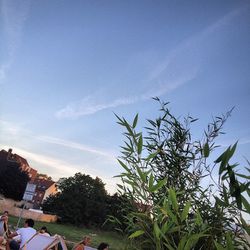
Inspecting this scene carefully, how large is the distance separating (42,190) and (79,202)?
40743mm

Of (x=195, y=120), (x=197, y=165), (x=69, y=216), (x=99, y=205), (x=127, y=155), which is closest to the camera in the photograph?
(x=127, y=155)

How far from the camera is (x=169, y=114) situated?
19.1ft

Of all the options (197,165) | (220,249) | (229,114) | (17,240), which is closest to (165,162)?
(197,165)

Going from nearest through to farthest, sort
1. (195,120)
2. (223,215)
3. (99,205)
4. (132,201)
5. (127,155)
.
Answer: (223,215) < (127,155) < (132,201) < (195,120) < (99,205)

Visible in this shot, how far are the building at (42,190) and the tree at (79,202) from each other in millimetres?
33460

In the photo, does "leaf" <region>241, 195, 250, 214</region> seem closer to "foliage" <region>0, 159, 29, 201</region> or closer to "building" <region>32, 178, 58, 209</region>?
"foliage" <region>0, 159, 29, 201</region>

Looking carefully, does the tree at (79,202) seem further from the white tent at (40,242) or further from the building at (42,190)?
the white tent at (40,242)

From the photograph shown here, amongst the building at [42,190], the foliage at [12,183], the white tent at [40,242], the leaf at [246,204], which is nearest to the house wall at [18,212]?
the foliage at [12,183]

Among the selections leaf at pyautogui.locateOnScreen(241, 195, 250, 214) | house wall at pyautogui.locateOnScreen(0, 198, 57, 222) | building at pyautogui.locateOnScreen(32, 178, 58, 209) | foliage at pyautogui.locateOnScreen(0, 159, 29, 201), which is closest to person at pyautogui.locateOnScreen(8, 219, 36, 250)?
leaf at pyautogui.locateOnScreen(241, 195, 250, 214)

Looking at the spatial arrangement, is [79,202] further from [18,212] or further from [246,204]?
[246,204]

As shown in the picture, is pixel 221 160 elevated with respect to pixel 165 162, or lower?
lower

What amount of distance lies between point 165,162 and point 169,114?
1.00 meters

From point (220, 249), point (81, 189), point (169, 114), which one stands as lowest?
point (220, 249)

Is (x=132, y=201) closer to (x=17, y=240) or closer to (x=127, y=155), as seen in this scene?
(x=127, y=155)
